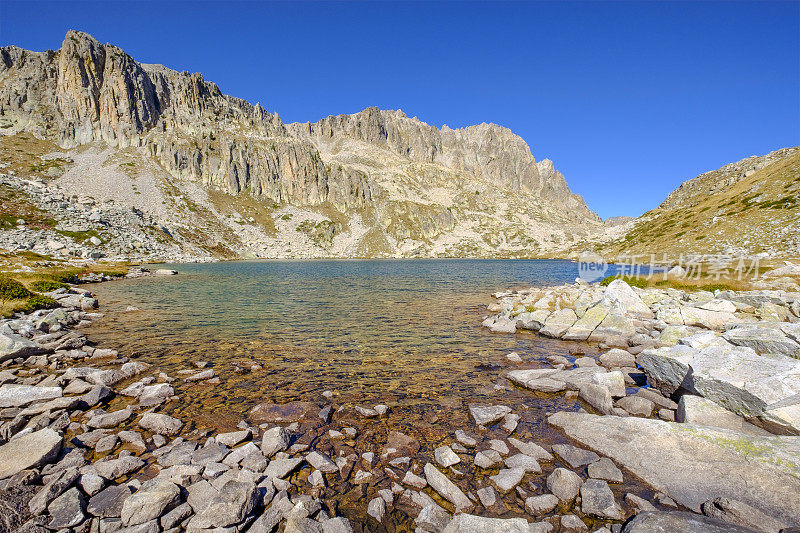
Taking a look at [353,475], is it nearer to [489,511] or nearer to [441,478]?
[441,478]

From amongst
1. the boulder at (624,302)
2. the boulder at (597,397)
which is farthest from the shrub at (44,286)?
the boulder at (624,302)

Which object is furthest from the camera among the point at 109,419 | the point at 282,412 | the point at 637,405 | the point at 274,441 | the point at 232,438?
the point at 637,405

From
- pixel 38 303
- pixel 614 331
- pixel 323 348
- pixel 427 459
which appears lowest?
pixel 323 348

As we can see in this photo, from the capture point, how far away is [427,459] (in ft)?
28.9

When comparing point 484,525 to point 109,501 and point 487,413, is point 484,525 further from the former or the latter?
point 109,501

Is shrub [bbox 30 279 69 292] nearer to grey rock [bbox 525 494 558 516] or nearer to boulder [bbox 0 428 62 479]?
boulder [bbox 0 428 62 479]

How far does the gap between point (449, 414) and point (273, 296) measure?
110ft

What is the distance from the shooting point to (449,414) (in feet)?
37.3

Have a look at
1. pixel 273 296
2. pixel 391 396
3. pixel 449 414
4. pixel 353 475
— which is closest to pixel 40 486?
pixel 353 475

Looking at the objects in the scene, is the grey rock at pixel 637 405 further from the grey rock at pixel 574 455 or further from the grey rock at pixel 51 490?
the grey rock at pixel 51 490

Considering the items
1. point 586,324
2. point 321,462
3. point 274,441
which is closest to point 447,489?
point 321,462

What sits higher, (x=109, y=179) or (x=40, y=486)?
(x=109, y=179)

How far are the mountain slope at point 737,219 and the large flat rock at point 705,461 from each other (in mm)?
79353

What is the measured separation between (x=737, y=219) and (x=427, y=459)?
11297cm
